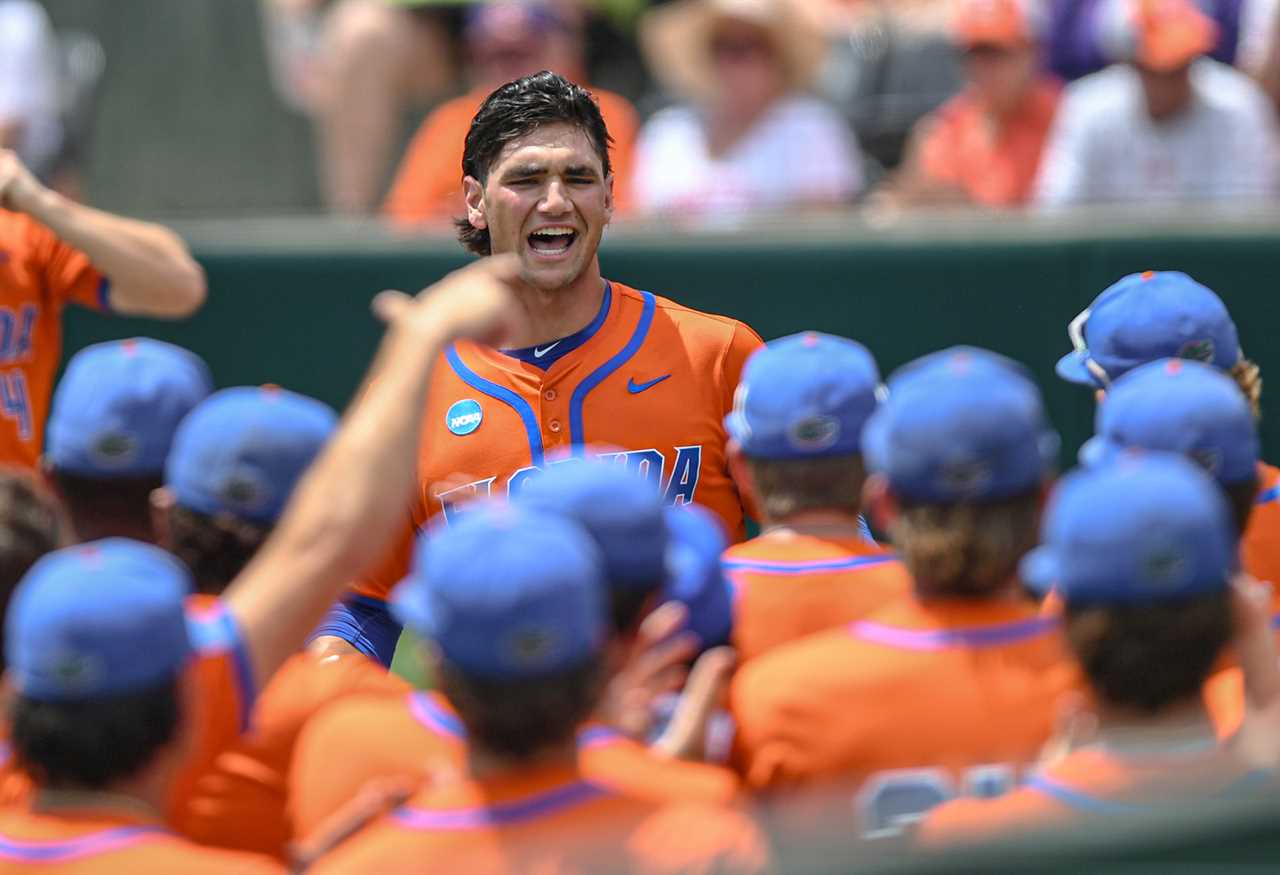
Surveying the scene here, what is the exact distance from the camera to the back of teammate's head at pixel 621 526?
3082mm

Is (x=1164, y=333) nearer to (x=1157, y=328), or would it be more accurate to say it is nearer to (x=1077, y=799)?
(x=1157, y=328)

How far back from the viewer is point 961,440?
3.18 meters

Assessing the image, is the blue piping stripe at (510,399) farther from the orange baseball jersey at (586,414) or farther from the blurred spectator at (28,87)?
the blurred spectator at (28,87)

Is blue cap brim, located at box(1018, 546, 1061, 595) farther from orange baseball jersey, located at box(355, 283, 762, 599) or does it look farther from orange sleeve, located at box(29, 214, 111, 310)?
orange sleeve, located at box(29, 214, 111, 310)

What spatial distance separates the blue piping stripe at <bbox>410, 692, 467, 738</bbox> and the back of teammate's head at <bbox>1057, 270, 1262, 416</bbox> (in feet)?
6.86

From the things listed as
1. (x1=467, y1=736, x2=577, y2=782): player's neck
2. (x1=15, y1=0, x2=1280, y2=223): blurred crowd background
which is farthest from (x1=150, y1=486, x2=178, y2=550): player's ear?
(x1=15, y1=0, x2=1280, y2=223): blurred crowd background

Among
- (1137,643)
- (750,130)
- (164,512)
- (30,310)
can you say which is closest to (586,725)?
(1137,643)

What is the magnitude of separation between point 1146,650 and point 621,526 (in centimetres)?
80

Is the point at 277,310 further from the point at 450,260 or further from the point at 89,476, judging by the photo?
the point at 89,476

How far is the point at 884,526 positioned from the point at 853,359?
1.97 feet

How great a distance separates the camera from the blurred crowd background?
26.7 feet

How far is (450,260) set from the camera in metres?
7.73

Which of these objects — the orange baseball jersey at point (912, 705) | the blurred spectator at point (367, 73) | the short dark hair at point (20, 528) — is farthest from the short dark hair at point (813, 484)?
the blurred spectator at point (367, 73)

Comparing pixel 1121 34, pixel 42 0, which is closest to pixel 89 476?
pixel 1121 34
